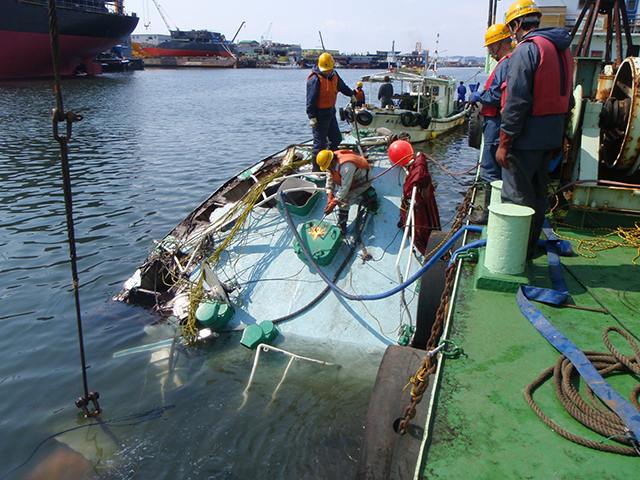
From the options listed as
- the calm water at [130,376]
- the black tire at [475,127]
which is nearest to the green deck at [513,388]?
the calm water at [130,376]

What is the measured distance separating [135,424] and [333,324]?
2260 millimetres

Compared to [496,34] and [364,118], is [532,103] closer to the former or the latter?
[496,34]

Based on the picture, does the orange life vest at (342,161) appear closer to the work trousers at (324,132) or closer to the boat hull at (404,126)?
the work trousers at (324,132)

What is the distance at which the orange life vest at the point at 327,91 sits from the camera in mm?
6785

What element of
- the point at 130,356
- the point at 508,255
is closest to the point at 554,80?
the point at 508,255

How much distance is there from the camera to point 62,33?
4181 cm

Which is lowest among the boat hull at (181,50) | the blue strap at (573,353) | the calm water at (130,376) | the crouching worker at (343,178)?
the calm water at (130,376)

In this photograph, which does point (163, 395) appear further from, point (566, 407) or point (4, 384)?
point (566, 407)

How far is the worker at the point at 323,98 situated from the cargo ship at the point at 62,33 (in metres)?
40.3

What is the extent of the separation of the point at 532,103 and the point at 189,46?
10029cm

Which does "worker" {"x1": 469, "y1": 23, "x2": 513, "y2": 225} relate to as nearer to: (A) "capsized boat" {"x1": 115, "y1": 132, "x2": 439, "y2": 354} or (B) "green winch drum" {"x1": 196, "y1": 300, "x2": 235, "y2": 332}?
(A) "capsized boat" {"x1": 115, "y1": 132, "x2": 439, "y2": 354}

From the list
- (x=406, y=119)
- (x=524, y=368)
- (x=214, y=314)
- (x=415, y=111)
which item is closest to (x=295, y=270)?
(x=214, y=314)

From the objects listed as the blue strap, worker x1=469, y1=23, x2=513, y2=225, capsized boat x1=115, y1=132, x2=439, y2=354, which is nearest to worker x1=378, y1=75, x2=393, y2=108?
capsized boat x1=115, y1=132, x2=439, y2=354

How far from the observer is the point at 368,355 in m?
4.75
